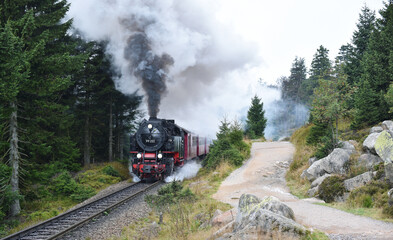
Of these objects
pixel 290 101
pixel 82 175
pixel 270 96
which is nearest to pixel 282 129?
pixel 290 101

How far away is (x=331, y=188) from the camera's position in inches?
406

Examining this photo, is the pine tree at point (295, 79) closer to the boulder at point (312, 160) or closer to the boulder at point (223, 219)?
the boulder at point (312, 160)

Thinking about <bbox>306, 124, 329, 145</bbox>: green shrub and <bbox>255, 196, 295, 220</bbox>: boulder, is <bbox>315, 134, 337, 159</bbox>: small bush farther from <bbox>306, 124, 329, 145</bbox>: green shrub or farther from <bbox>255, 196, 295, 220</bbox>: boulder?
<bbox>255, 196, 295, 220</bbox>: boulder

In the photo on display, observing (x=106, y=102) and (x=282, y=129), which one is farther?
(x=282, y=129)

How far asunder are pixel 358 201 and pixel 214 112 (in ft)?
149

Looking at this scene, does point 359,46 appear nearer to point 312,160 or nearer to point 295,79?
point 312,160

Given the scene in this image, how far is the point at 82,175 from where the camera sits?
17359 millimetres

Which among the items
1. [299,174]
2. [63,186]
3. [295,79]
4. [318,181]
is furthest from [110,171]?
[295,79]

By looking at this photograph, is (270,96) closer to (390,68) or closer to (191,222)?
(390,68)

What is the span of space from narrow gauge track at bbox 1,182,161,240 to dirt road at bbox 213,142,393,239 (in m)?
4.19

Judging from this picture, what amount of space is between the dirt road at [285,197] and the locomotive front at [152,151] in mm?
Answer: 3572

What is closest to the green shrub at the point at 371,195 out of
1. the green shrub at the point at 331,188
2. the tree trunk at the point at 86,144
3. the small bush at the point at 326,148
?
the green shrub at the point at 331,188

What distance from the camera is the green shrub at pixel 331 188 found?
10.0m

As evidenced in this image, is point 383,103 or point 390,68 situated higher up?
point 390,68
